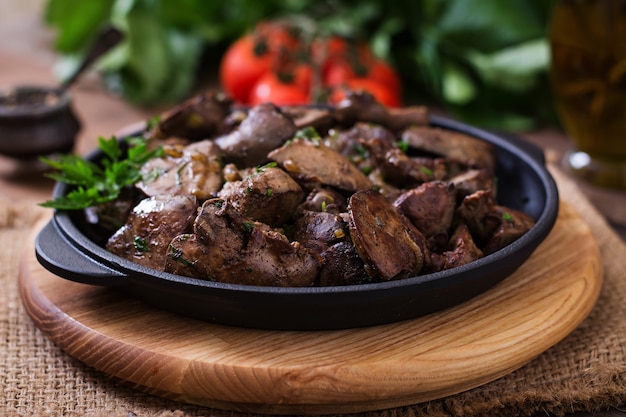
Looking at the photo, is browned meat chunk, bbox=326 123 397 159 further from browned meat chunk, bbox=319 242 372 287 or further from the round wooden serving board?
the round wooden serving board

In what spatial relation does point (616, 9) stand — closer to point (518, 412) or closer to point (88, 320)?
point (518, 412)

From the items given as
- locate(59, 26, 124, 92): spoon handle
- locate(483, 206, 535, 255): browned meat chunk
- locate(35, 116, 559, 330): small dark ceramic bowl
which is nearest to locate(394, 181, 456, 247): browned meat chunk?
locate(483, 206, 535, 255): browned meat chunk

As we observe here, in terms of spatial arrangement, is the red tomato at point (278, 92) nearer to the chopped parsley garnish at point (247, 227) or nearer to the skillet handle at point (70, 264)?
the skillet handle at point (70, 264)

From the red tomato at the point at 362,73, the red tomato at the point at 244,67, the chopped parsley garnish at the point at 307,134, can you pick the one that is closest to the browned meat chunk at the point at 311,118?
the chopped parsley garnish at the point at 307,134

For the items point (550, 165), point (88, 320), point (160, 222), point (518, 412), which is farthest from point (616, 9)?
point (88, 320)

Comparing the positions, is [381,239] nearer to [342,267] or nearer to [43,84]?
[342,267]
